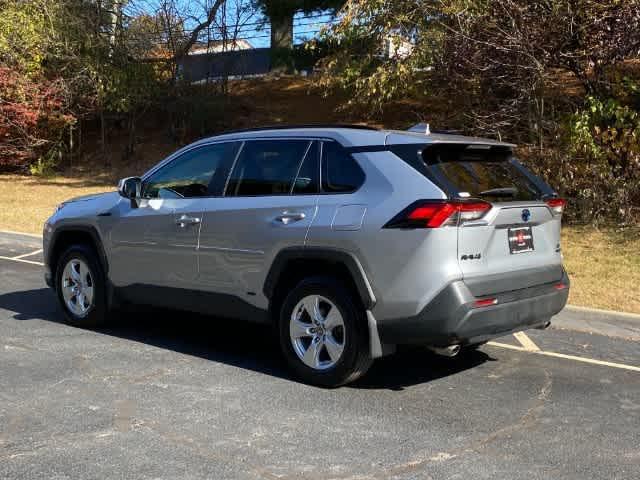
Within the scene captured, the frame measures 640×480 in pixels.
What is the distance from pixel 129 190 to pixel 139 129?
20.3 metres

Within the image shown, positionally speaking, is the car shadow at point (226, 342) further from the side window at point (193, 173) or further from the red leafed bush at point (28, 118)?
the red leafed bush at point (28, 118)

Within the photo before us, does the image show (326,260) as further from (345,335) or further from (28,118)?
(28,118)

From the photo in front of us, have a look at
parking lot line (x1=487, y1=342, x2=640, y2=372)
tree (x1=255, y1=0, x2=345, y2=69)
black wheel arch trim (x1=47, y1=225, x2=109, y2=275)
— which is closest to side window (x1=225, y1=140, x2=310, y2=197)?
black wheel arch trim (x1=47, y1=225, x2=109, y2=275)

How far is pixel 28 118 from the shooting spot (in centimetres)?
2295

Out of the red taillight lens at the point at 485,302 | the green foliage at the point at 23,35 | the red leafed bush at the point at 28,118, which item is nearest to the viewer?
the red taillight lens at the point at 485,302

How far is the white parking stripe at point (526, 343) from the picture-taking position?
21.5ft

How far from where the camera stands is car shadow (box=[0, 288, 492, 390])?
227 inches

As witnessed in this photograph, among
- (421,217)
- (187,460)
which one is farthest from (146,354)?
(421,217)

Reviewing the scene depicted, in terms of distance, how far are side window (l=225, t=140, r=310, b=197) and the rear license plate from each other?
1.57 m

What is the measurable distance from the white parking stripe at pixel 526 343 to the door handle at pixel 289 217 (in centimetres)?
245

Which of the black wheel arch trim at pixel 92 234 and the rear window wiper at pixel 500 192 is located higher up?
the rear window wiper at pixel 500 192

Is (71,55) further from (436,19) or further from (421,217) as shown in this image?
(421,217)

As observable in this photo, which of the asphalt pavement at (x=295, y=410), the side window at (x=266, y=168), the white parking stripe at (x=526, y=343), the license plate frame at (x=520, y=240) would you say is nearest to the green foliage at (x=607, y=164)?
the asphalt pavement at (x=295, y=410)

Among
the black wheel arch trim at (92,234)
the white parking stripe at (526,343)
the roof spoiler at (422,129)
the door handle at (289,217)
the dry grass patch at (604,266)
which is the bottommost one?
the white parking stripe at (526,343)
